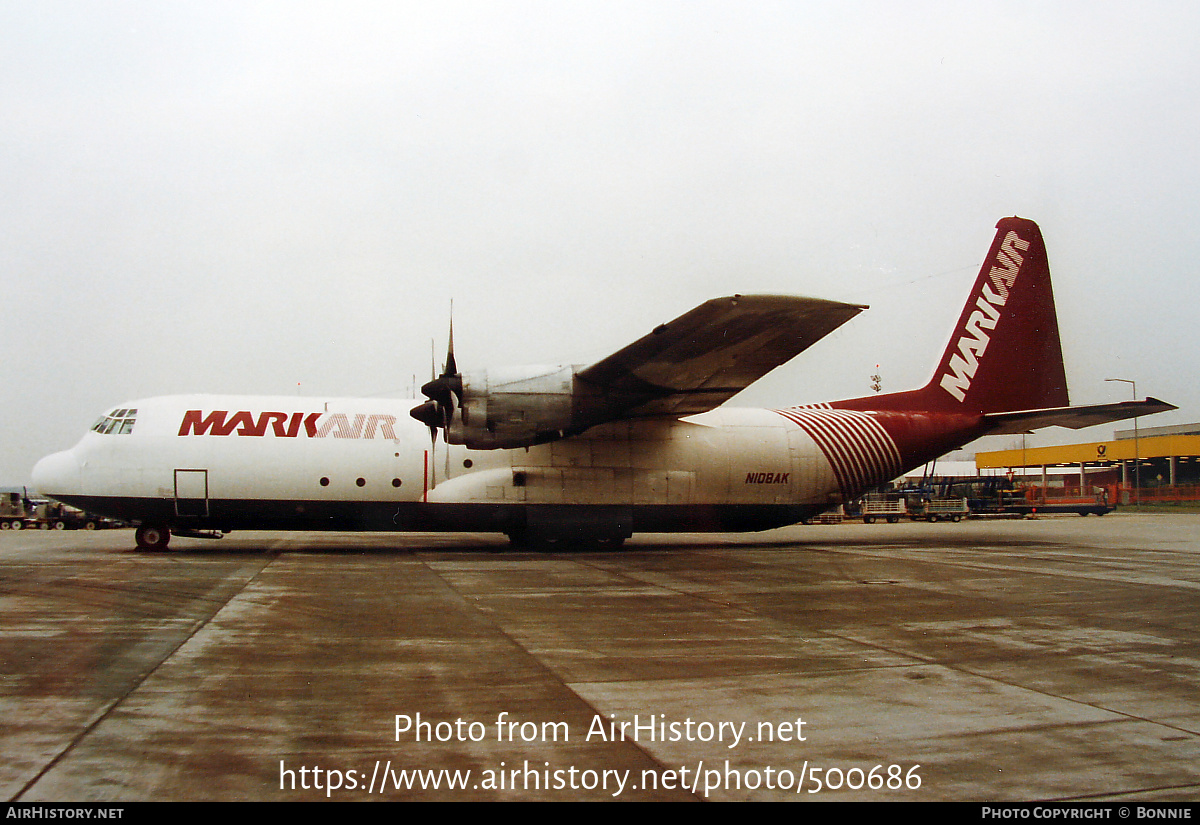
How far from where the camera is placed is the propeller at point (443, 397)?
14.5m

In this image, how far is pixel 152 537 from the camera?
15.1 meters

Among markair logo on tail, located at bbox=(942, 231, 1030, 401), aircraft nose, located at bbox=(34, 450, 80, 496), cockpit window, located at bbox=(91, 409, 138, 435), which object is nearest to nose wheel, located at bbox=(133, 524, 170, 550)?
aircraft nose, located at bbox=(34, 450, 80, 496)

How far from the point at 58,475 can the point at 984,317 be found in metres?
20.2

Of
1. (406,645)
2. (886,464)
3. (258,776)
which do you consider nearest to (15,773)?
(258,776)

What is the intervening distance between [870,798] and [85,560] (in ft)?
43.9

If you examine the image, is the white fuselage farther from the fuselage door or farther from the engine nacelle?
the engine nacelle

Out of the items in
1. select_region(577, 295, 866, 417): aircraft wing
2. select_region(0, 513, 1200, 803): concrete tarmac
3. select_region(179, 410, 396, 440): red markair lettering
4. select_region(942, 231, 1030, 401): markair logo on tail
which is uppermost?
select_region(942, 231, 1030, 401): markair logo on tail

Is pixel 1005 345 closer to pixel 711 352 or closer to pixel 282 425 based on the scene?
pixel 711 352

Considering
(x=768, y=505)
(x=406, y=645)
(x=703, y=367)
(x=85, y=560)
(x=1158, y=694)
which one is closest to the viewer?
(x=1158, y=694)

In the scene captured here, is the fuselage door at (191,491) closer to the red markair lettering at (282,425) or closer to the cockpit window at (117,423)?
the red markair lettering at (282,425)

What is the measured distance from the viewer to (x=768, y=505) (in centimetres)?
1731

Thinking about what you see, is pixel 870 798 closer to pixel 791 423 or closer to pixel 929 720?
pixel 929 720

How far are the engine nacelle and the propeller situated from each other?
0.48 feet

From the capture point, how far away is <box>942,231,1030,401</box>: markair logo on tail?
61.4 feet
